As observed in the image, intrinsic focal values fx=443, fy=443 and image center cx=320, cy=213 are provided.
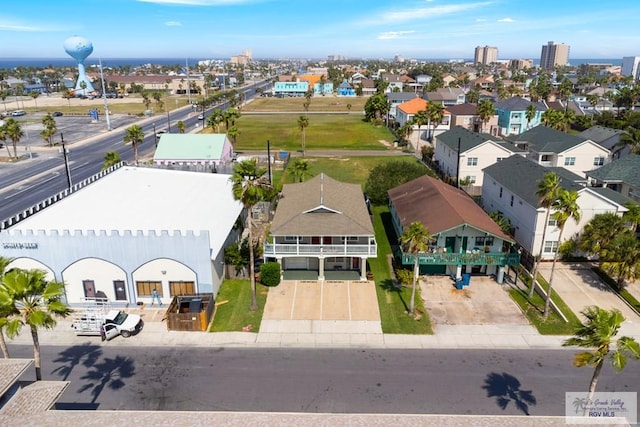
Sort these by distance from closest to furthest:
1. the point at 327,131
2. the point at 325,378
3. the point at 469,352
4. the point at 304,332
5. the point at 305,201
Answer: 1. the point at 325,378
2. the point at 469,352
3. the point at 304,332
4. the point at 305,201
5. the point at 327,131

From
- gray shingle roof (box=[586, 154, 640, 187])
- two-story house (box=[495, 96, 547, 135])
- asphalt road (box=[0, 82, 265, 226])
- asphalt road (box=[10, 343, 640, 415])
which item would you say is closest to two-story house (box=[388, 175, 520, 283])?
asphalt road (box=[10, 343, 640, 415])

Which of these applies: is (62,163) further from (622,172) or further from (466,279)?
(622,172)

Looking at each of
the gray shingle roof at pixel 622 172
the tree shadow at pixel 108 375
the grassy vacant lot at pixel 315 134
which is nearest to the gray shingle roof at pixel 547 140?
the gray shingle roof at pixel 622 172

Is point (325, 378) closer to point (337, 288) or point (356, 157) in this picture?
point (337, 288)

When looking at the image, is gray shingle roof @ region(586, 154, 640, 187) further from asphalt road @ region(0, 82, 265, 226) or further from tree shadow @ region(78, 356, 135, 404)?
asphalt road @ region(0, 82, 265, 226)

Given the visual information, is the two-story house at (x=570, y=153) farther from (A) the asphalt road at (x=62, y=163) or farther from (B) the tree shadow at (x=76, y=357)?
(A) the asphalt road at (x=62, y=163)

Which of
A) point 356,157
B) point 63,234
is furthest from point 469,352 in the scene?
point 356,157
